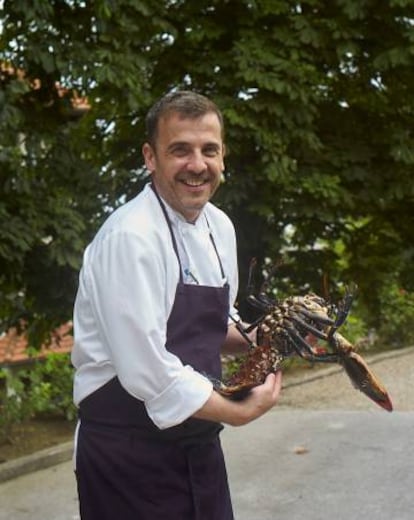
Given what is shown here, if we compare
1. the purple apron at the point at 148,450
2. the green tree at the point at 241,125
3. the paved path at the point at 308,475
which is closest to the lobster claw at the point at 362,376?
the purple apron at the point at 148,450

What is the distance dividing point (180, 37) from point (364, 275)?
10.8 feet

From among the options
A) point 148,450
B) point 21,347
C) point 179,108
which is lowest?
point 21,347

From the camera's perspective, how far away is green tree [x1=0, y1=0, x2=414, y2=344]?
6.06 meters

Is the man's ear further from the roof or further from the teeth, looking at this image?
the roof

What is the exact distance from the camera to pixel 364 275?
9398 millimetres

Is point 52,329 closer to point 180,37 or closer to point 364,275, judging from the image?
point 180,37

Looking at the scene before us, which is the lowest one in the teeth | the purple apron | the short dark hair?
the purple apron

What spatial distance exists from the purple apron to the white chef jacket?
4.0 inches

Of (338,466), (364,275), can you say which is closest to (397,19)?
(364,275)

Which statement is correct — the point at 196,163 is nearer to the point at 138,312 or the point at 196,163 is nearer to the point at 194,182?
the point at 194,182

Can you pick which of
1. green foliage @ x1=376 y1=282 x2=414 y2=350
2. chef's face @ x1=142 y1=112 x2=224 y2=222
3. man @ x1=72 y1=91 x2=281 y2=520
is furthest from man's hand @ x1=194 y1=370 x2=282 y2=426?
green foliage @ x1=376 y1=282 x2=414 y2=350

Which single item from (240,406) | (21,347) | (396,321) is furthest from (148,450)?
(21,347)

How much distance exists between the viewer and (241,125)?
25.3 feet

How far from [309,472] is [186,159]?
162 inches
